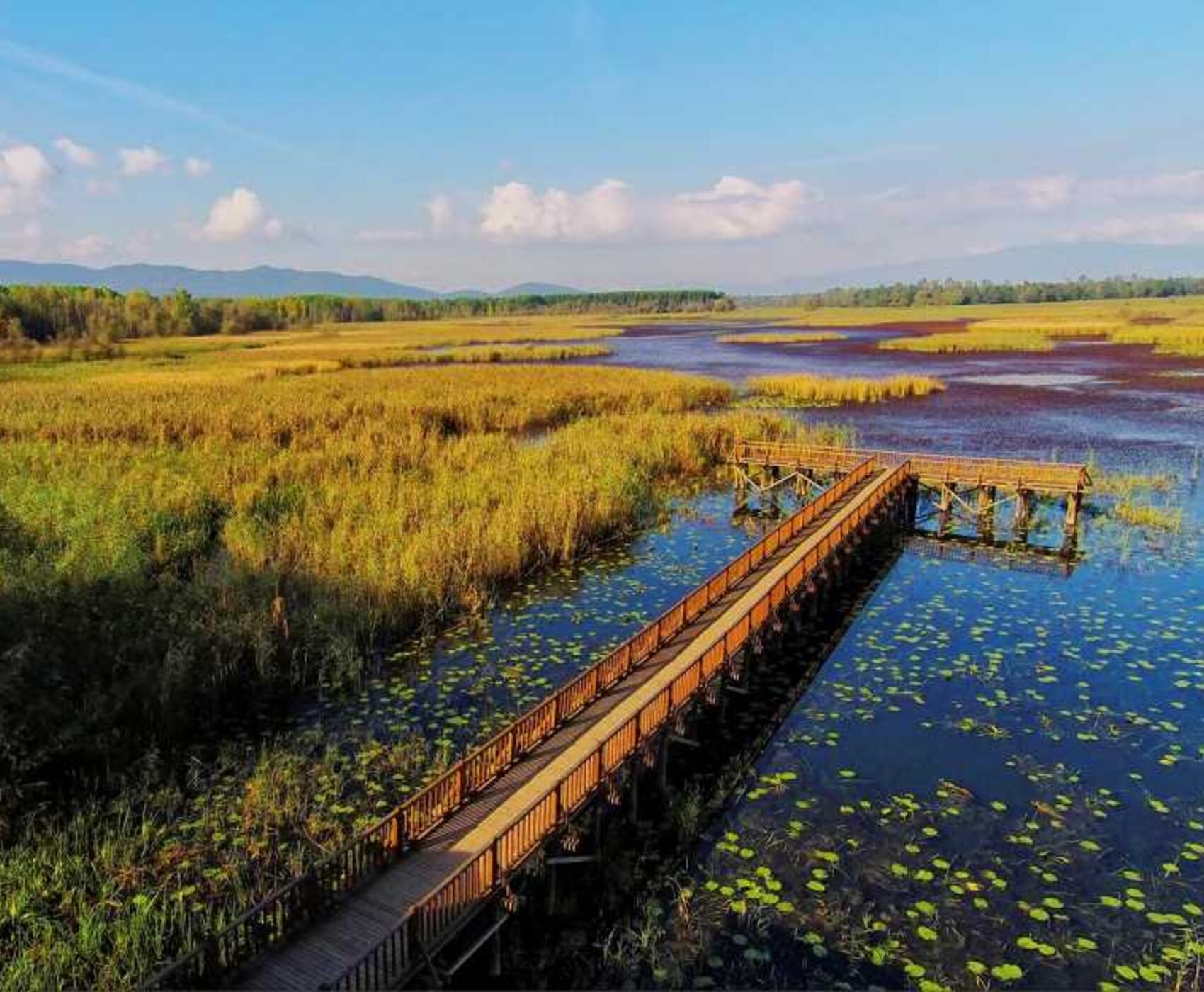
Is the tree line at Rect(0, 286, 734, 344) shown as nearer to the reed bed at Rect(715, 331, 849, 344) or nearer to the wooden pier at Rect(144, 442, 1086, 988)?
the reed bed at Rect(715, 331, 849, 344)

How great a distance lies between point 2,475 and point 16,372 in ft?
182

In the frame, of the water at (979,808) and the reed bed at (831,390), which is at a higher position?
the reed bed at (831,390)

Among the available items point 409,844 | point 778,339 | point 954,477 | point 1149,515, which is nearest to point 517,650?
point 409,844

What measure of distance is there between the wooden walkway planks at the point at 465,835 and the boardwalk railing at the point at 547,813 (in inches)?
5.2

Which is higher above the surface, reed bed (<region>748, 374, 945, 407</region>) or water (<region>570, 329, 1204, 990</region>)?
reed bed (<region>748, 374, 945, 407</region>)

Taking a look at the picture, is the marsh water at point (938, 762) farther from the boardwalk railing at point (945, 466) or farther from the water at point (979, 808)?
the boardwalk railing at point (945, 466)

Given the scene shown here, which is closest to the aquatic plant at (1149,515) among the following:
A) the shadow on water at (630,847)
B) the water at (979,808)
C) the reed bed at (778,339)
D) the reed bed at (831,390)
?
the water at (979,808)

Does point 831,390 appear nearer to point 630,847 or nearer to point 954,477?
point 954,477

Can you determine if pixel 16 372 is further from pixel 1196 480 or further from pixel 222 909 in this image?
pixel 1196 480

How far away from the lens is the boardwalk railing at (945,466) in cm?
3062

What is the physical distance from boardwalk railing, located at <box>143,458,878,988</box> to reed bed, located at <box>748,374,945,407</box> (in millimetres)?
45907

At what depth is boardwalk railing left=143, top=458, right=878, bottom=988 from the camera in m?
8.95

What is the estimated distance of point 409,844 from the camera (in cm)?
1115

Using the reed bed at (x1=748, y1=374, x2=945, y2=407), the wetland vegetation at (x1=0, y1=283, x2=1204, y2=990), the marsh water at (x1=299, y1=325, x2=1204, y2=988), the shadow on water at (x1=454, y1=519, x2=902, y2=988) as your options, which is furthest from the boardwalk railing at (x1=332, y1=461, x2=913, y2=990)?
the reed bed at (x1=748, y1=374, x2=945, y2=407)
